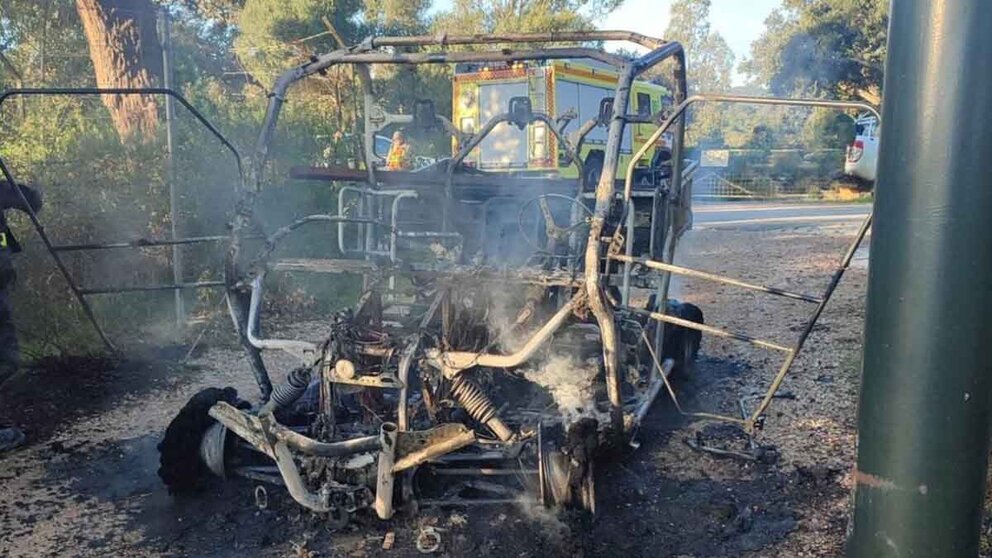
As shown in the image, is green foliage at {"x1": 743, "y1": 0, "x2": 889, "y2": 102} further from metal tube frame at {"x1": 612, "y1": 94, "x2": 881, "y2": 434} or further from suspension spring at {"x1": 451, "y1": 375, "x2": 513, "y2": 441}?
suspension spring at {"x1": 451, "y1": 375, "x2": 513, "y2": 441}

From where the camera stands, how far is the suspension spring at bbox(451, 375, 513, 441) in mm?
4094

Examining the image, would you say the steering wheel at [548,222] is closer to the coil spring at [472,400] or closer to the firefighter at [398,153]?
the coil spring at [472,400]

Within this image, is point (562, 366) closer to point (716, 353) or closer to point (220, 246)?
point (716, 353)

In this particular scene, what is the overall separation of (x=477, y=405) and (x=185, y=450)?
5.51 feet

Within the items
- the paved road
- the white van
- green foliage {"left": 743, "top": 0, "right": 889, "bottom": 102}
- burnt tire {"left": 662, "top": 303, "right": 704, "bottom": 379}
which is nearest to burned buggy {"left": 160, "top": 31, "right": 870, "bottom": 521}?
burnt tire {"left": 662, "top": 303, "right": 704, "bottom": 379}

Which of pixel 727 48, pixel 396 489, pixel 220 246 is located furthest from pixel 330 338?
pixel 727 48

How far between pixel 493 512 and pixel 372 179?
2.69m

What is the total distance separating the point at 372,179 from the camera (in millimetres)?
5762

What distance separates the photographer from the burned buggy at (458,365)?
3.82m

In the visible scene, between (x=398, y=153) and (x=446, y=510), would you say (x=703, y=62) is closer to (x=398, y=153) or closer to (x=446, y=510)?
(x=398, y=153)

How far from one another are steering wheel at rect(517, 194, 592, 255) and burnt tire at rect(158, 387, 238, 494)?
250 cm

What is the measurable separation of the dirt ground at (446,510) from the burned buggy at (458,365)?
19cm

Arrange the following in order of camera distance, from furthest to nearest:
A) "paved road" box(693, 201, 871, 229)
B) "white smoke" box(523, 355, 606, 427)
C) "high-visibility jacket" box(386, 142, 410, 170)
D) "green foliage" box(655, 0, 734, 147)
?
"green foliage" box(655, 0, 734, 147), "paved road" box(693, 201, 871, 229), "high-visibility jacket" box(386, 142, 410, 170), "white smoke" box(523, 355, 606, 427)

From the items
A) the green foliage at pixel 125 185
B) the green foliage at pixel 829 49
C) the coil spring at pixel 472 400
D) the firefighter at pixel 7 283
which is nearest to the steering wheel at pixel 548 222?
the coil spring at pixel 472 400
